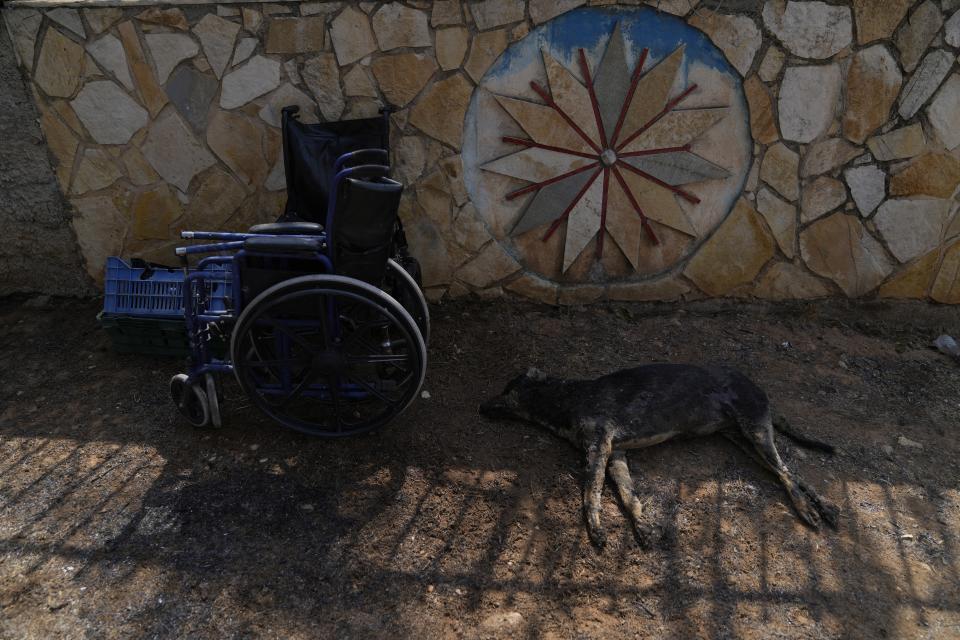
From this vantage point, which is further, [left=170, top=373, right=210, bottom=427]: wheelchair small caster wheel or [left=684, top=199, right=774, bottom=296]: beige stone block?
[left=684, top=199, right=774, bottom=296]: beige stone block

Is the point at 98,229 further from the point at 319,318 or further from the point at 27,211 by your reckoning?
the point at 319,318

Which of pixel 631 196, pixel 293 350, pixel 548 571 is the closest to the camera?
pixel 548 571

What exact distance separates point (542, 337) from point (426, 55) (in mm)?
1725

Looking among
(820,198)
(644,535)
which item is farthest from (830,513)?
(820,198)

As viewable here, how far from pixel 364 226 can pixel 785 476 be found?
6.66ft

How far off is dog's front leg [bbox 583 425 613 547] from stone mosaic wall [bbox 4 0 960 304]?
1471mm

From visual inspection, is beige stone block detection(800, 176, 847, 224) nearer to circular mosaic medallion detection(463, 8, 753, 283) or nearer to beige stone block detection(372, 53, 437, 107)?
circular mosaic medallion detection(463, 8, 753, 283)

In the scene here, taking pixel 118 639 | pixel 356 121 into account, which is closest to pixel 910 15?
pixel 356 121

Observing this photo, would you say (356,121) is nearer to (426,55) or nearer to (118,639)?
(426,55)

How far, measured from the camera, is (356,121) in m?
3.62

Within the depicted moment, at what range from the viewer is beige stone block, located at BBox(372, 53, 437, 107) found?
145 inches

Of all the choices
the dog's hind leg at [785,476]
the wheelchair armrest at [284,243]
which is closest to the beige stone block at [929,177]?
the dog's hind leg at [785,476]

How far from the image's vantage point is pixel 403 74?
147 inches

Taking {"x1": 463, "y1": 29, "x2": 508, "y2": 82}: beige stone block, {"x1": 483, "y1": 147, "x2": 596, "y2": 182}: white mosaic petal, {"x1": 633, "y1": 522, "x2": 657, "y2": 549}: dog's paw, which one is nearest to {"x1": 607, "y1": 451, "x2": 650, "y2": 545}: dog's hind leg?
{"x1": 633, "y1": 522, "x2": 657, "y2": 549}: dog's paw
